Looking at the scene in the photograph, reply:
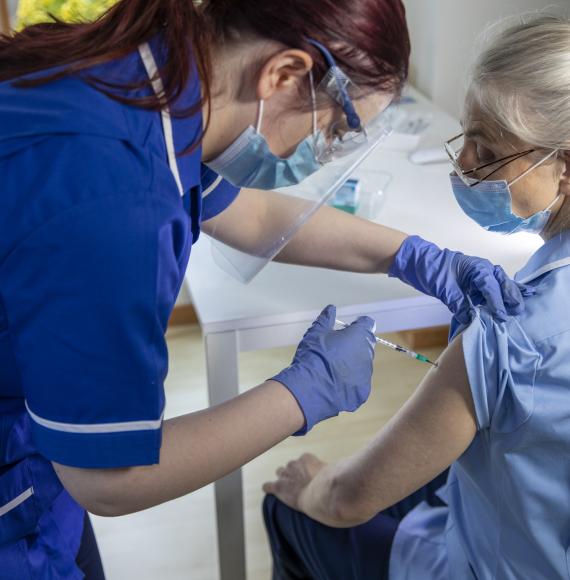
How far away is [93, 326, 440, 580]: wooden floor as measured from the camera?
6.66ft

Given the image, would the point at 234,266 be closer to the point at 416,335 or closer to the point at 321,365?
the point at 321,365

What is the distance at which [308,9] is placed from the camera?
928 mm

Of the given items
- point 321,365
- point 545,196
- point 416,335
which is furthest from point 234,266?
point 416,335

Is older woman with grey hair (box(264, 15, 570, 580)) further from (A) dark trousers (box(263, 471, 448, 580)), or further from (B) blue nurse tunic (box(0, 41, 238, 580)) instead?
(B) blue nurse tunic (box(0, 41, 238, 580))

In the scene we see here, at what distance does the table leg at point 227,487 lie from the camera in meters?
1.46

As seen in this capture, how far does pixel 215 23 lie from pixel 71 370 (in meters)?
0.41

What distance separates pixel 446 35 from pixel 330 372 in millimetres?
1518

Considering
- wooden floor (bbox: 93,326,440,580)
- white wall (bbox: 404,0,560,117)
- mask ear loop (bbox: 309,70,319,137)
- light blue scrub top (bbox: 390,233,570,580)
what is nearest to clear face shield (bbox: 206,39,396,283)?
mask ear loop (bbox: 309,70,319,137)

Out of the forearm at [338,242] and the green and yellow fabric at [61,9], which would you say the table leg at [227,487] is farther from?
the green and yellow fabric at [61,9]

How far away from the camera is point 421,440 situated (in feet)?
3.88

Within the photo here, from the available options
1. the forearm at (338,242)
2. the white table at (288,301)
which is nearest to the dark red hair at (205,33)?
the forearm at (338,242)

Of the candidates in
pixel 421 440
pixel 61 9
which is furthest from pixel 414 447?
pixel 61 9

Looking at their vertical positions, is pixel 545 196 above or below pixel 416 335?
above

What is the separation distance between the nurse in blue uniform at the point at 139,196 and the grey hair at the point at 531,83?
188mm
